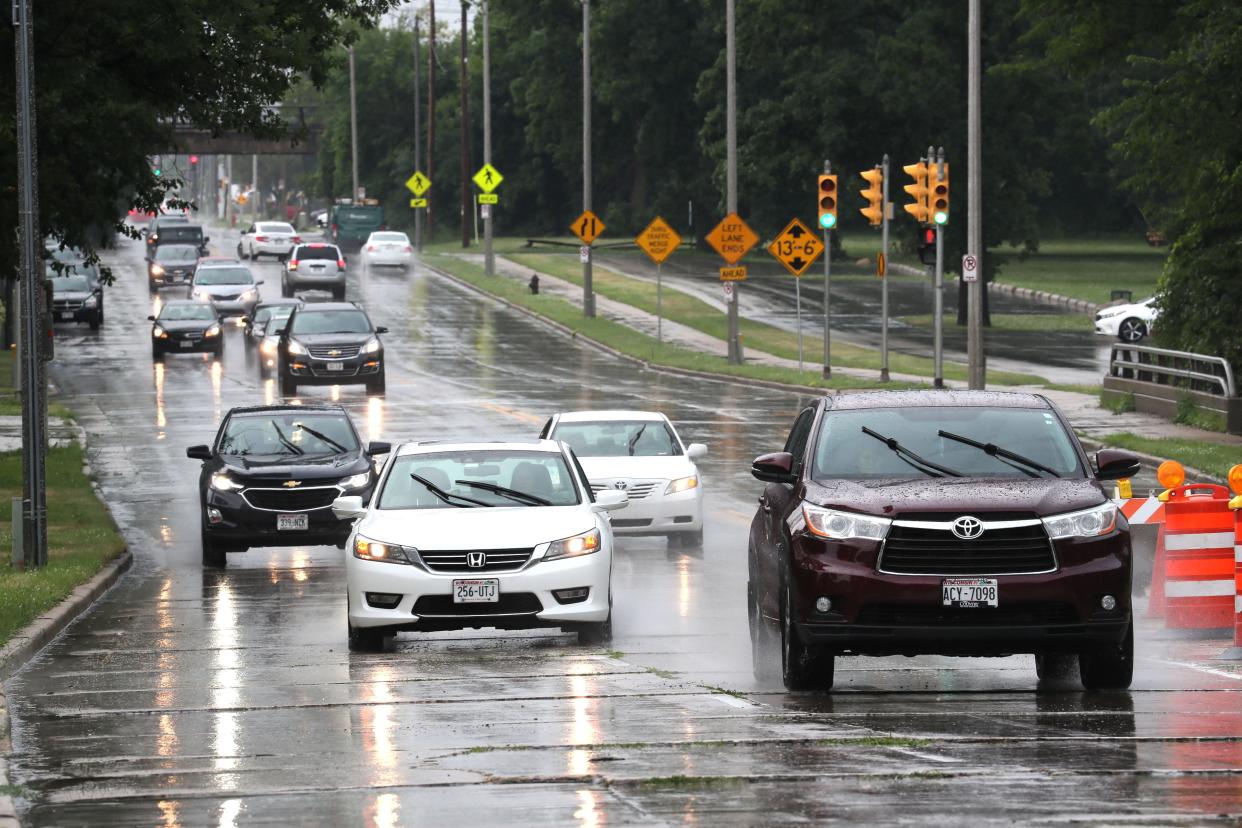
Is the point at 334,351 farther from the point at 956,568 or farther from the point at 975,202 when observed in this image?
the point at 956,568

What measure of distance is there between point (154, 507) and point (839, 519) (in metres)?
18.0

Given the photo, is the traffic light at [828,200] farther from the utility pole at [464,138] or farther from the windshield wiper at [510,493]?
the utility pole at [464,138]

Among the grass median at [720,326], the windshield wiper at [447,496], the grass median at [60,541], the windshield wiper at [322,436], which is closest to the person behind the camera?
the windshield wiper at [447,496]

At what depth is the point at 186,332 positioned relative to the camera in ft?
177

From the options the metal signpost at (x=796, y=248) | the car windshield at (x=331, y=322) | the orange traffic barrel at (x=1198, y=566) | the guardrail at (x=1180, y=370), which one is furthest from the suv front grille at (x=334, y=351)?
the orange traffic barrel at (x=1198, y=566)

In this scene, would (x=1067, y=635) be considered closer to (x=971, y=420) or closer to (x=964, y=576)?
(x=964, y=576)

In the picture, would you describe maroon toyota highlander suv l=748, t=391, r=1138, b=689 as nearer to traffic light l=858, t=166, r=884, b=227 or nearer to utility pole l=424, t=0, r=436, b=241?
traffic light l=858, t=166, r=884, b=227

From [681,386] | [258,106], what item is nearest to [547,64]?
[681,386]

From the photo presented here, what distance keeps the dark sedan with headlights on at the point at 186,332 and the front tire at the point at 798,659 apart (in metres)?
42.9

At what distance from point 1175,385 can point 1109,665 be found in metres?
27.0

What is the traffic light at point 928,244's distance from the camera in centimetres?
4106

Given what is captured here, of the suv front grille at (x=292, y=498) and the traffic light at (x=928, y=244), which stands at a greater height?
the traffic light at (x=928, y=244)

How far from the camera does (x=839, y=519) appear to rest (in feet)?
40.1

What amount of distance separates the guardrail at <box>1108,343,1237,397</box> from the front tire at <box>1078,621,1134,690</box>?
76.9 ft
